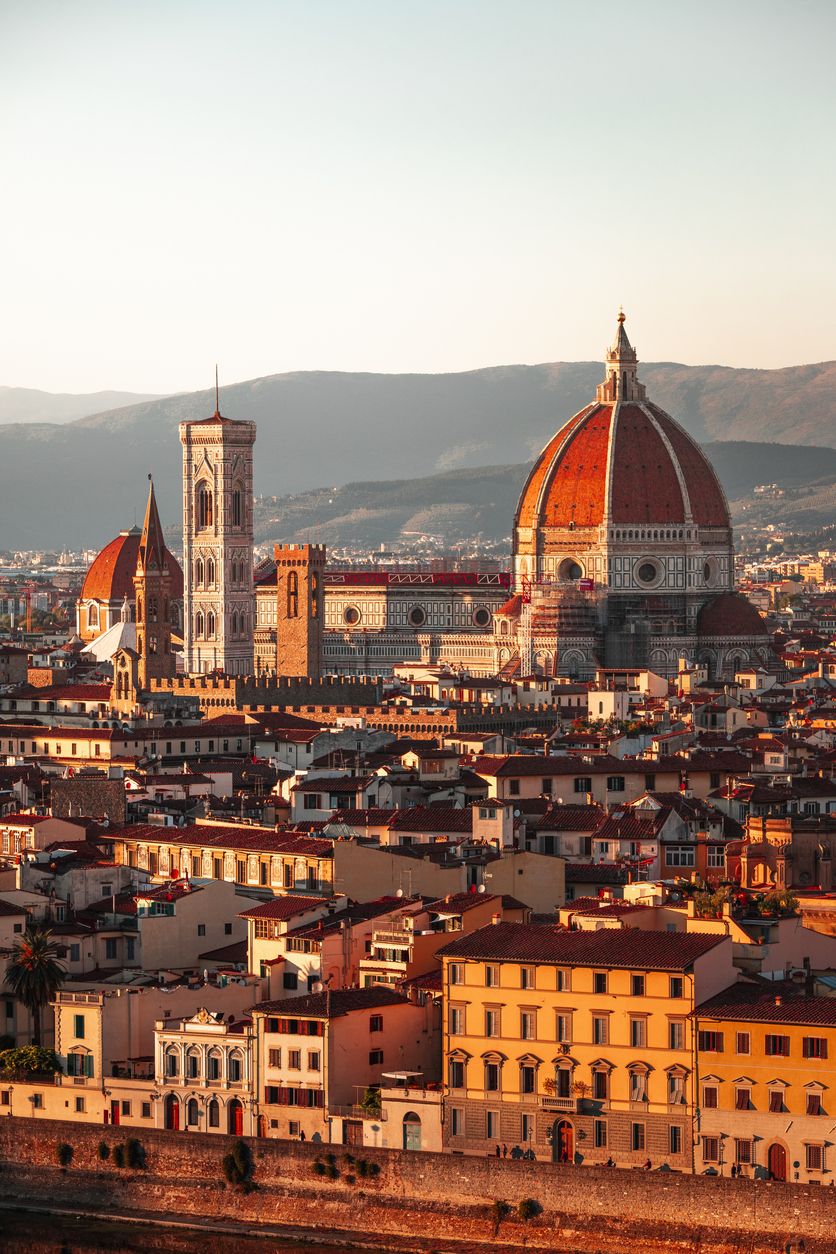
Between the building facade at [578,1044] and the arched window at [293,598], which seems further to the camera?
the arched window at [293,598]

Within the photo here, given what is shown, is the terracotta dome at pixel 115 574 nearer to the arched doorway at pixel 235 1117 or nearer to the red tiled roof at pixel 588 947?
the arched doorway at pixel 235 1117

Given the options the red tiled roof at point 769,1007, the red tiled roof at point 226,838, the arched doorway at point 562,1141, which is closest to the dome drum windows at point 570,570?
the red tiled roof at point 226,838

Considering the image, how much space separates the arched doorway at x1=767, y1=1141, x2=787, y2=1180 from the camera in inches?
1661

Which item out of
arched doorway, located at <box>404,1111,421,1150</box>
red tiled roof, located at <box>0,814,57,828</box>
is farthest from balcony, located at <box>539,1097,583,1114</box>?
red tiled roof, located at <box>0,814,57,828</box>

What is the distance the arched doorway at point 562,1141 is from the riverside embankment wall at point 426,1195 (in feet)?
3.72

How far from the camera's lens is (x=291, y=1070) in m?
46.2

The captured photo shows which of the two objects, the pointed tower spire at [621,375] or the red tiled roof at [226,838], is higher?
the pointed tower spire at [621,375]

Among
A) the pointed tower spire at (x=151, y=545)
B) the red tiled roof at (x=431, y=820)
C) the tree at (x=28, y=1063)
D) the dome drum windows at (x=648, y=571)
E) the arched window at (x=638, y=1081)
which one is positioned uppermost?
the pointed tower spire at (x=151, y=545)

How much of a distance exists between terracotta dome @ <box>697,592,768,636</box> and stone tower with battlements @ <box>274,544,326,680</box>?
18277 millimetres

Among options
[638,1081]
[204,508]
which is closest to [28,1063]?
[638,1081]

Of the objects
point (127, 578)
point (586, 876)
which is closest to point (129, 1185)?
point (586, 876)

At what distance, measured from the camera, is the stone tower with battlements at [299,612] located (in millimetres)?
145875

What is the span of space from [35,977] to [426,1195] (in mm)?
9354

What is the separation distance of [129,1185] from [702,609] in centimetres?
10889
